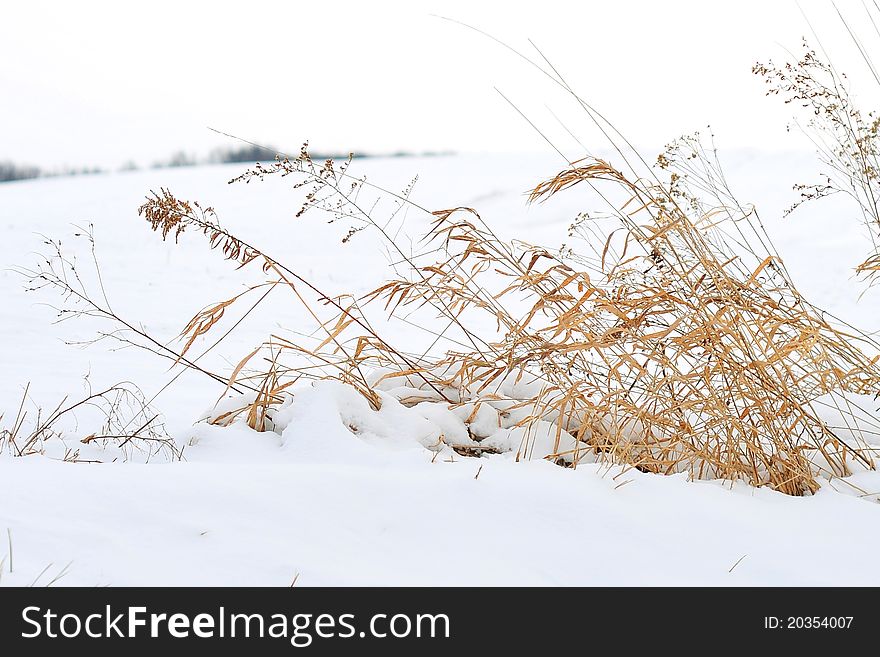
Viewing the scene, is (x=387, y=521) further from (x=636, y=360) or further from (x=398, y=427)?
(x=636, y=360)

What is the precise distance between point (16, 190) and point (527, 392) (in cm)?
1951

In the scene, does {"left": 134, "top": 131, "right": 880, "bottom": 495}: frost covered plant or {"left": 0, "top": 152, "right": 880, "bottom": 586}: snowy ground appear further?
{"left": 134, "top": 131, "right": 880, "bottom": 495}: frost covered plant

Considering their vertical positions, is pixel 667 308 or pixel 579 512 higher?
pixel 667 308

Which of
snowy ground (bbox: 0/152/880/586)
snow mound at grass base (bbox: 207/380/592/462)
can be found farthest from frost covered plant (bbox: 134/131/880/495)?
snowy ground (bbox: 0/152/880/586)

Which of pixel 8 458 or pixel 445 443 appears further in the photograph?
pixel 445 443

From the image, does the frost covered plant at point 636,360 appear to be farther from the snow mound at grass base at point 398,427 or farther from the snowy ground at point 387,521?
the snowy ground at point 387,521

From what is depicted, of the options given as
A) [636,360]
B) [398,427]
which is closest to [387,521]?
[398,427]

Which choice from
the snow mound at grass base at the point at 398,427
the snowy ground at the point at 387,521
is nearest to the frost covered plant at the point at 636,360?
the snow mound at grass base at the point at 398,427

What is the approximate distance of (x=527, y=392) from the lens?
2045mm

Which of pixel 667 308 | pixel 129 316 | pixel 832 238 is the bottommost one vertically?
pixel 129 316

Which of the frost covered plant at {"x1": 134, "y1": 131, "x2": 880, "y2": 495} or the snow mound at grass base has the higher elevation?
the frost covered plant at {"x1": 134, "y1": 131, "x2": 880, "y2": 495}

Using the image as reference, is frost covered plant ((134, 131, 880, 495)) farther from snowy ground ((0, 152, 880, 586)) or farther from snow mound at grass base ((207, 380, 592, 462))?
snowy ground ((0, 152, 880, 586))

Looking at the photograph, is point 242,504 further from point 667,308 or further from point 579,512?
point 667,308
